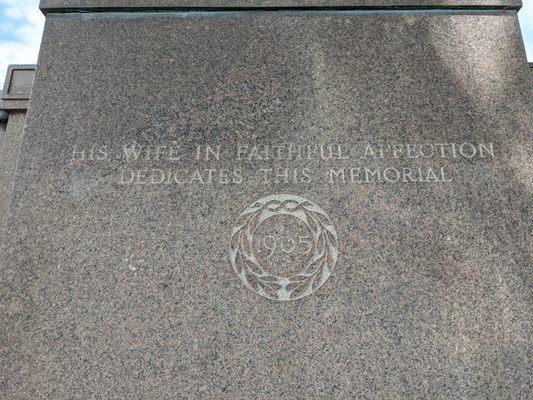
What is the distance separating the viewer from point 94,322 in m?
2.36

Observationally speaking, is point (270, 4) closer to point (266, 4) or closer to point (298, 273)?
point (266, 4)

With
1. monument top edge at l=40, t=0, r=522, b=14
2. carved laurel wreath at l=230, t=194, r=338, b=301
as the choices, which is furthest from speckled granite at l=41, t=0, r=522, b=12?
carved laurel wreath at l=230, t=194, r=338, b=301

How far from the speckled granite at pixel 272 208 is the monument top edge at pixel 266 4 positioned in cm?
6

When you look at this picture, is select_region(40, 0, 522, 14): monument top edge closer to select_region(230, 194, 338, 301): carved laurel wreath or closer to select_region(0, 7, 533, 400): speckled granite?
select_region(0, 7, 533, 400): speckled granite

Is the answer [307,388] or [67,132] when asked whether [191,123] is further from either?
[307,388]

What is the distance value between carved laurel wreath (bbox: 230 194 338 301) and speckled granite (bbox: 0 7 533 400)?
0.06 feet

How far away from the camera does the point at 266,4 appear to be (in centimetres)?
309

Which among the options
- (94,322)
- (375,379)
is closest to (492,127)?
(375,379)

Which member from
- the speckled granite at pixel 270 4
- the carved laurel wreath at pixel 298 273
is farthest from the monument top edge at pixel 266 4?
the carved laurel wreath at pixel 298 273

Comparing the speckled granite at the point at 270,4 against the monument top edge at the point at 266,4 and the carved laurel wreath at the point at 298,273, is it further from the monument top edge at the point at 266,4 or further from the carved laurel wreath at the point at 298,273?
the carved laurel wreath at the point at 298,273

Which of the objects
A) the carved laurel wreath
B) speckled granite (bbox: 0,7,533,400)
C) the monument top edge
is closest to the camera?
speckled granite (bbox: 0,7,533,400)

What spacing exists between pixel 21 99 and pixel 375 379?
339 cm

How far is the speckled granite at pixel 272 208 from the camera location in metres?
2.28

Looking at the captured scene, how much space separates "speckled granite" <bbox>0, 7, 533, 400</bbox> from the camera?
2283 millimetres
